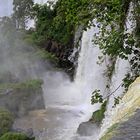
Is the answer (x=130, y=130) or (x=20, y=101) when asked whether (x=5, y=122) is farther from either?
(x=130, y=130)

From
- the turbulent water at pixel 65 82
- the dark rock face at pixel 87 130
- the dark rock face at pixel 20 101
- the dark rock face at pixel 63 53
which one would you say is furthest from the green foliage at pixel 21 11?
the dark rock face at pixel 87 130

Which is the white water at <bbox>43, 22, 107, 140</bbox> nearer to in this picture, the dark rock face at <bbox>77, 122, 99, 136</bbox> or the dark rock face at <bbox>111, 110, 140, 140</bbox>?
the dark rock face at <bbox>77, 122, 99, 136</bbox>

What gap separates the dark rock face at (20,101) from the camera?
74.6 ft

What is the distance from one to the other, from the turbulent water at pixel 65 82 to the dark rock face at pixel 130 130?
9.41 metres

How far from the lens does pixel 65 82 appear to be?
91.8 ft

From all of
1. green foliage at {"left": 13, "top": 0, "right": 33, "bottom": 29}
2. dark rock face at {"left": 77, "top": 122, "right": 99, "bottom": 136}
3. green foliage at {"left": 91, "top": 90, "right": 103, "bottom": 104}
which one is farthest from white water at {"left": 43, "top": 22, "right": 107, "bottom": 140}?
green foliage at {"left": 13, "top": 0, "right": 33, "bottom": 29}

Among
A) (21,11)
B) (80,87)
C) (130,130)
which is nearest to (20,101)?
(80,87)

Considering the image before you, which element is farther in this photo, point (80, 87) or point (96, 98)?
point (80, 87)

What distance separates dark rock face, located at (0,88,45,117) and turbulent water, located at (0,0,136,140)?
66 centimetres

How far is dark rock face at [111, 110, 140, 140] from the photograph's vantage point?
12.5ft

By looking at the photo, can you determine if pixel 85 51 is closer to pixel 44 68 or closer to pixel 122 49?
pixel 44 68

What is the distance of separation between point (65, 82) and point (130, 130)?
24.0 m

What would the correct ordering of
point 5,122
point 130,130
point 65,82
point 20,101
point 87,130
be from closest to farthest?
point 130,130
point 87,130
point 5,122
point 20,101
point 65,82

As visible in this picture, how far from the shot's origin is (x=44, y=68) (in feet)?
98.6
